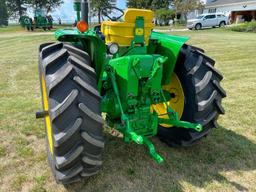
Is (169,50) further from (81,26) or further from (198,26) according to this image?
(198,26)

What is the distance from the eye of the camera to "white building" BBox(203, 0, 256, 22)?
38.5 metres

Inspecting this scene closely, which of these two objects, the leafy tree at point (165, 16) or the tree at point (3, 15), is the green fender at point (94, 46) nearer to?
the leafy tree at point (165, 16)

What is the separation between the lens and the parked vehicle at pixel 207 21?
30092mm

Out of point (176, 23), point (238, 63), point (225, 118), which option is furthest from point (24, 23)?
point (225, 118)

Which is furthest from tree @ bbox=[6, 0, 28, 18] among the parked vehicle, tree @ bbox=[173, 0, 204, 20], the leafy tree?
the parked vehicle

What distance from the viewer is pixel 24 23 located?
1166 inches

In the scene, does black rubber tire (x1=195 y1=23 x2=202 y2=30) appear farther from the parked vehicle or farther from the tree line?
the tree line

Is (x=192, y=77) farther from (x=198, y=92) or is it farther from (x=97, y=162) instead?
(x=97, y=162)

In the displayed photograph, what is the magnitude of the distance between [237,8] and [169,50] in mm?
41720

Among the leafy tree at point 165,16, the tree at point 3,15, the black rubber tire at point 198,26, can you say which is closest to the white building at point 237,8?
the leafy tree at point 165,16

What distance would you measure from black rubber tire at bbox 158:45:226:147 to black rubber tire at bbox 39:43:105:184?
4.14 ft

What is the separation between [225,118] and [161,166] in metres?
2.00

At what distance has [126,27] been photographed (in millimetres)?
3039

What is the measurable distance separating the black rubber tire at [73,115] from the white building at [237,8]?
131 ft
